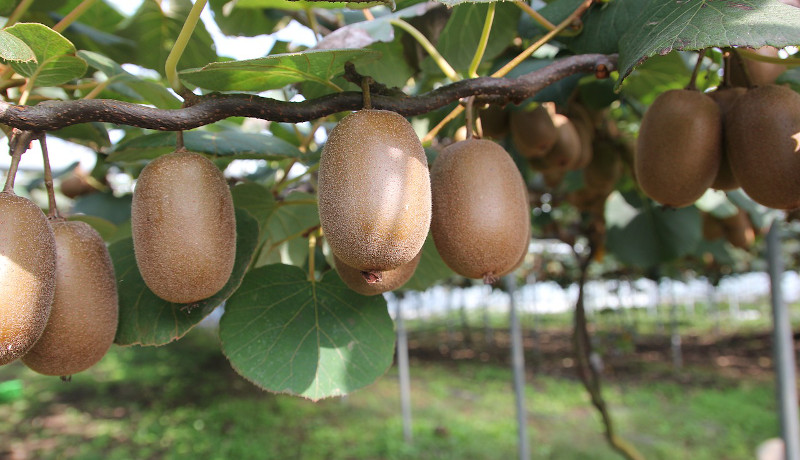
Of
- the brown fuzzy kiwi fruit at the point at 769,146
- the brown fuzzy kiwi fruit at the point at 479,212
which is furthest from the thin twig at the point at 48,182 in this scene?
the brown fuzzy kiwi fruit at the point at 769,146

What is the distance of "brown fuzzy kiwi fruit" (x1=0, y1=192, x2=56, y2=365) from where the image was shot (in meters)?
0.57

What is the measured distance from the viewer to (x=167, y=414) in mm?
7203

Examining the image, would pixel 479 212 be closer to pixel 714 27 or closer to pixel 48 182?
pixel 714 27

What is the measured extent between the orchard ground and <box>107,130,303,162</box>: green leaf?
14.6 ft

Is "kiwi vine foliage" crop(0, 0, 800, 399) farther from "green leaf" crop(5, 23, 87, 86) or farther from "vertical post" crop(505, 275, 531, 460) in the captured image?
"vertical post" crop(505, 275, 531, 460)

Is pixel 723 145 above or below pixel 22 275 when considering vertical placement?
above

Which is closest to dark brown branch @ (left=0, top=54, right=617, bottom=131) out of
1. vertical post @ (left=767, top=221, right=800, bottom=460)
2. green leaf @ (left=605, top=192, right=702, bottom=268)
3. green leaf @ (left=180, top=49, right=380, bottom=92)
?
green leaf @ (left=180, top=49, right=380, bottom=92)

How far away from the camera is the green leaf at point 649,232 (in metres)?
2.04

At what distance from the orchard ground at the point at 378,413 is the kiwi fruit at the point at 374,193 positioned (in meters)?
4.91

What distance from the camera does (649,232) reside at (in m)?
2.14

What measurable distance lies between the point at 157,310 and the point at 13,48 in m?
0.39

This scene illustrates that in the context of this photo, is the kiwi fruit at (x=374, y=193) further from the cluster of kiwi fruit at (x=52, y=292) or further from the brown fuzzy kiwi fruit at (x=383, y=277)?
the cluster of kiwi fruit at (x=52, y=292)

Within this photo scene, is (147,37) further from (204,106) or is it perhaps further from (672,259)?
(672,259)

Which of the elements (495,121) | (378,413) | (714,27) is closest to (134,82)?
(714,27)
